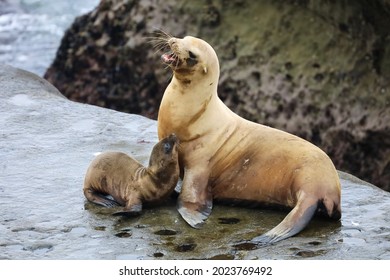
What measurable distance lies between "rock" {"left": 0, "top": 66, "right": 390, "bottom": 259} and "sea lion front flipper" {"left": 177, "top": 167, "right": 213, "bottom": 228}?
0.06 metres

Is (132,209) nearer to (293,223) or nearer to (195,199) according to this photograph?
(195,199)

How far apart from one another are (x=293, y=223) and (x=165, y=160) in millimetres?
890

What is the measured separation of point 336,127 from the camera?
10305 mm

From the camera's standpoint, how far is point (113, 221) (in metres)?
6.68

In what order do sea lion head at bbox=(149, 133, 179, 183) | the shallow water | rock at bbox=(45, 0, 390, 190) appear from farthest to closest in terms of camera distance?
the shallow water < rock at bbox=(45, 0, 390, 190) < sea lion head at bbox=(149, 133, 179, 183)

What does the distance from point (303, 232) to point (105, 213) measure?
1226 millimetres

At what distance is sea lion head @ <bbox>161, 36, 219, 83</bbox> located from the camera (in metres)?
6.98

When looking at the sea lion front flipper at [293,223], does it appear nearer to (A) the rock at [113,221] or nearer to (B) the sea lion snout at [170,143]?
(A) the rock at [113,221]

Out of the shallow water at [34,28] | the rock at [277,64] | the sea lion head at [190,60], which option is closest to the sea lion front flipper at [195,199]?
the sea lion head at [190,60]

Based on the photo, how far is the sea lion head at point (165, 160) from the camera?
22.3 feet

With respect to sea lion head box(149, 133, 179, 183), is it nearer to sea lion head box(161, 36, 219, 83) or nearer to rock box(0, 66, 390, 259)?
rock box(0, 66, 390, 259)

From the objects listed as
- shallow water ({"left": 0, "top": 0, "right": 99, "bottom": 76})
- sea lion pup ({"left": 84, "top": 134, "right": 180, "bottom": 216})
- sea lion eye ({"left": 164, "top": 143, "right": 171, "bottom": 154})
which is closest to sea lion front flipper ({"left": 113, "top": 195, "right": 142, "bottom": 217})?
sea lion pup ({"left": 84, "top": 134, "right": 180, "bottom": 216})

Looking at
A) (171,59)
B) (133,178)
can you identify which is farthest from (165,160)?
(171,59)

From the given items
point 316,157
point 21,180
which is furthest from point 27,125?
point 316,157
